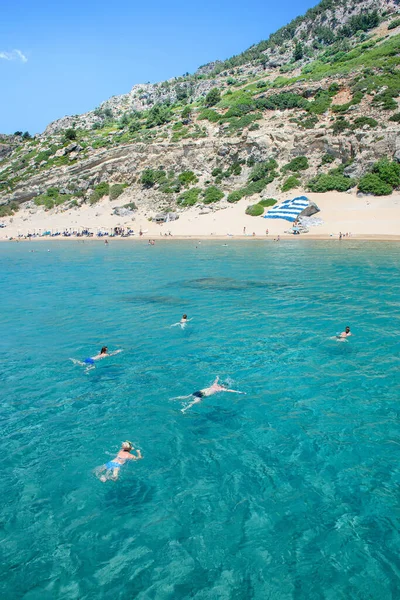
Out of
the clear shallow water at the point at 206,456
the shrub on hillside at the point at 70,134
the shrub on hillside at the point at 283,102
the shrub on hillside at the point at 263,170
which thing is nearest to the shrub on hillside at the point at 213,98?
the shrub on hillside at the point at 283,102

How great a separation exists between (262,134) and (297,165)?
874cm

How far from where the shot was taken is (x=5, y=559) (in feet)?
20.1

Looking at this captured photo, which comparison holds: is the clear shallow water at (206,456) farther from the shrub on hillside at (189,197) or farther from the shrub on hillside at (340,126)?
the shrub on hillside at (340,126)

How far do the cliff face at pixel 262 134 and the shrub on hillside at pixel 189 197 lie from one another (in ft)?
1.24

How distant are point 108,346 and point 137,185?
186 ft

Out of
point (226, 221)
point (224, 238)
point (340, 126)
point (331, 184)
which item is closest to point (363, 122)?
point (340, 126)

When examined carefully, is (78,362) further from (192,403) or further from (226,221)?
(226,221)

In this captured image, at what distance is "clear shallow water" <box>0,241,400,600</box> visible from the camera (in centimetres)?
589

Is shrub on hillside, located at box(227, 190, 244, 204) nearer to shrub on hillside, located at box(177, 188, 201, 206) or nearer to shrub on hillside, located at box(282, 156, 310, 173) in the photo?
shrub on hillside, located at box(177, 188, 201, 206)

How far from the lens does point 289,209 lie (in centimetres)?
4922

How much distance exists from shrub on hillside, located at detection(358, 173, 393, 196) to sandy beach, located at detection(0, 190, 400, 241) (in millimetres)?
804

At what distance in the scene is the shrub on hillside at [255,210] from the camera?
51.6m

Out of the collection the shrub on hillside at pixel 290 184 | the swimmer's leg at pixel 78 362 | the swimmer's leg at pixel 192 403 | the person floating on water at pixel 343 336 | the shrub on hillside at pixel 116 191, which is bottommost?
the swimmer's leg at pixel 192 403

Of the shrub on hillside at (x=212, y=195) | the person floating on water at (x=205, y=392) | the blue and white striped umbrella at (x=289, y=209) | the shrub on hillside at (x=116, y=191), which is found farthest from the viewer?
the shrub on hillside at (x=116, y=191)
